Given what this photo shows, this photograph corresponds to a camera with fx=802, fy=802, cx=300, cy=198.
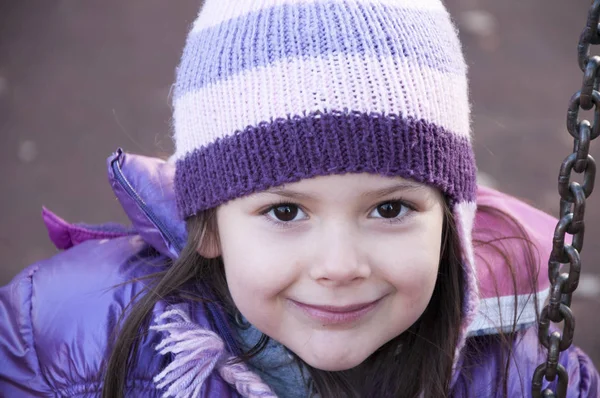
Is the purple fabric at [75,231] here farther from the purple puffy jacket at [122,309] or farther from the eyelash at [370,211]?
the eyelash at [370,211]

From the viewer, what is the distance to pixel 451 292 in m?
1.63

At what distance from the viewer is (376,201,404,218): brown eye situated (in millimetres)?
1396

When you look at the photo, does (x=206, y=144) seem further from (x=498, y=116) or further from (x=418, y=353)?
(x=498, y=116)

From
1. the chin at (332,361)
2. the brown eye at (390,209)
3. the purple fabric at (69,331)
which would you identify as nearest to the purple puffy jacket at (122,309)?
the purple fabric at (69,331)

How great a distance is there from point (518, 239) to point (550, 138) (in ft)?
6.21

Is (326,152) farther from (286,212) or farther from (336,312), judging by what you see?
(336,312)

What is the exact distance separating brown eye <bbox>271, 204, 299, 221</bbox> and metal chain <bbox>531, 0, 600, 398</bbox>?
454 millimetres

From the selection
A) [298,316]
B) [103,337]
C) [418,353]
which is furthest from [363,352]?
[103,337]

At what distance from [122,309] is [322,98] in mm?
680

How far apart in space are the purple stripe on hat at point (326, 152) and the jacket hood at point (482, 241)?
11.8 inches

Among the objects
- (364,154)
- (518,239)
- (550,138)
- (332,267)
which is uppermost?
(364,154)

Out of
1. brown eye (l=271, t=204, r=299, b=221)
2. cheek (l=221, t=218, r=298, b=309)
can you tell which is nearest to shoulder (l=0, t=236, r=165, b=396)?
cheek (l=221, t=218, r=298, b=309)

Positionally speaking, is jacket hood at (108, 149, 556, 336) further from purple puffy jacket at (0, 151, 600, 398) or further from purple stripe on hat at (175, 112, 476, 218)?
purple stripe on hat at (175, 112, 476, 218)

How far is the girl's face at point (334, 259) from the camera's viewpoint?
1.34 metres
